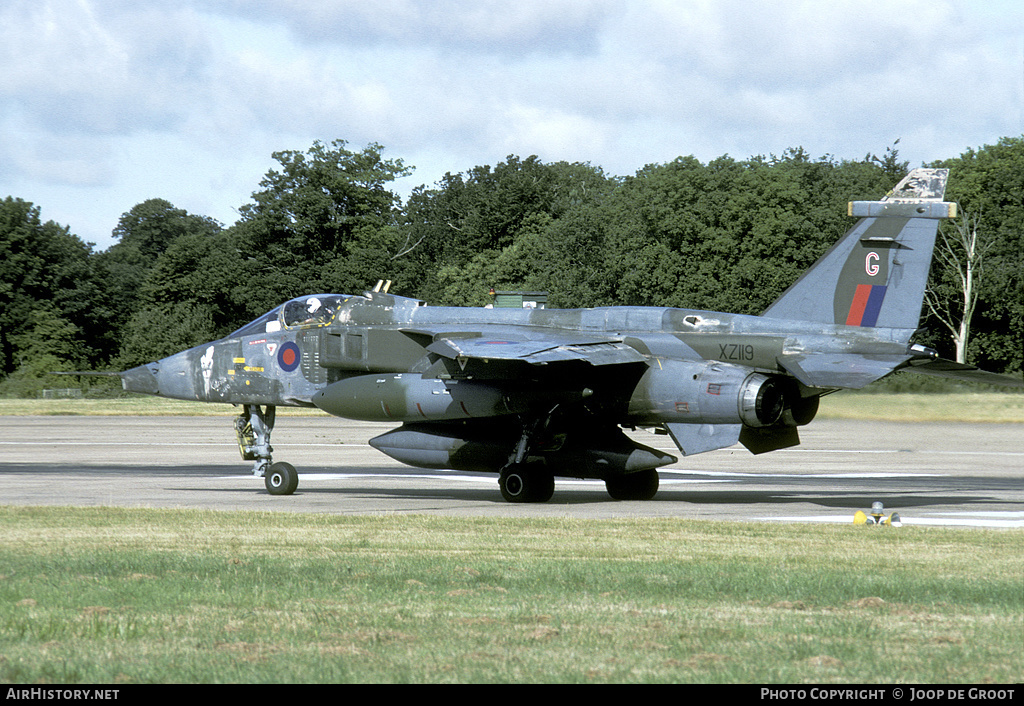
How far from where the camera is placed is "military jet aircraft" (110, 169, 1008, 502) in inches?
659

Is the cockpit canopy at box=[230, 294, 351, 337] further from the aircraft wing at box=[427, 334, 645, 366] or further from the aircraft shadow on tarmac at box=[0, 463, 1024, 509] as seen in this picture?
the aircraft shadow on tarmac at box=[0, 463, 1024, 509]

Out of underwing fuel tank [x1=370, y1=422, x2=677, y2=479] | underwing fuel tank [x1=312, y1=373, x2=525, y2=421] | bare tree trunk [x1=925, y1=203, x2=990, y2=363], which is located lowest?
underwing fuel tank [x1=370, y1=422, x2=677, y2=479]

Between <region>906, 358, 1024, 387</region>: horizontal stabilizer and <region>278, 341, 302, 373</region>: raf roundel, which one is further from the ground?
<region>278, 341, 302, 373</region>: raf roundel

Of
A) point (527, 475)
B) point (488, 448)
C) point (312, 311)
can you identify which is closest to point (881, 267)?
point (527, 475)

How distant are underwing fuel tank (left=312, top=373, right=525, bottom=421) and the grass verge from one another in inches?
178

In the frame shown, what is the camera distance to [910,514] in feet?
53.6

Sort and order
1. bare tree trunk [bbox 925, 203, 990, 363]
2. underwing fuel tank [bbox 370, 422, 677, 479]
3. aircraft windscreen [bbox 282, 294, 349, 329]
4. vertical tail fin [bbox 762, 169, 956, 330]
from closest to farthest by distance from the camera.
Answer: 1. vertical tail fin [bbox 762, 169, 956, 330]
2. underwing fuel tank [bbox 370, 422, 677, 479]
3. aircraft windscreen [bbox 282, 294, 349, 329]
4. bare tree trunk [bbox 925, 203, 990, 363]

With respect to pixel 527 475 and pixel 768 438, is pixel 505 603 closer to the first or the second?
pixel 527 475

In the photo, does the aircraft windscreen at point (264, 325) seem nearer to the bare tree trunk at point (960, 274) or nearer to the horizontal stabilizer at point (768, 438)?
the horizontal stabilizer at point (768, 438)

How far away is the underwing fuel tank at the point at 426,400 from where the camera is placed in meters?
17.9

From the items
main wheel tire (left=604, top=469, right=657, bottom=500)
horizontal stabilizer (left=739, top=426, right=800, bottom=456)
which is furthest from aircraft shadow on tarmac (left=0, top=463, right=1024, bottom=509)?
horizontal stabilizer (left=739, top=426, right=800, bottom=456)

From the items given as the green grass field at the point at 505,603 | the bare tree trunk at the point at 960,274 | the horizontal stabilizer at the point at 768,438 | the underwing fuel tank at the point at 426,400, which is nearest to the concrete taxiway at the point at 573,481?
the horizontal stabilizer at the point at 768,438

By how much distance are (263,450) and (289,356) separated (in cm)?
175

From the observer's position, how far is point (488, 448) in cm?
1862
